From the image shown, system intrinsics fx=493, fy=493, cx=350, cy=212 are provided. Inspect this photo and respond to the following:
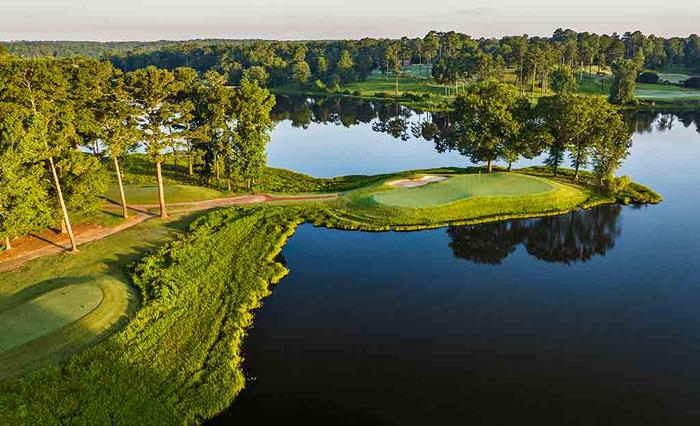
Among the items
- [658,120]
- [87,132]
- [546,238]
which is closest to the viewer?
[546,238]

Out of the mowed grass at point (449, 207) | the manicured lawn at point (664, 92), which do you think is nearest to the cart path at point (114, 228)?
the mowed grass at point (449, 207)

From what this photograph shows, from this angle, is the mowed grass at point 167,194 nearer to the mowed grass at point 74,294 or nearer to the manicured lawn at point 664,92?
the mowed grass at point 74,294

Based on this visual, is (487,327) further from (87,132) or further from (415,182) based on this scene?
(87,132)

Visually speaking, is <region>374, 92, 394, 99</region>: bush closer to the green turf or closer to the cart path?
the green turf

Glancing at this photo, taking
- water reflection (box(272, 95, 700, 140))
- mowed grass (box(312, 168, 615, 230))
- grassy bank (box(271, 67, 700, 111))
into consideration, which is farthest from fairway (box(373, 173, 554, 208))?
grassy bank (box(271, 67, 700, 111))

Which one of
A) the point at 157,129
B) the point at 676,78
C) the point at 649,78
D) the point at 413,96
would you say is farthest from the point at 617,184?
the point at 676,78

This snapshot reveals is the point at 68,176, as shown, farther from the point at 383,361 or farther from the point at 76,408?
the point at 383,361
